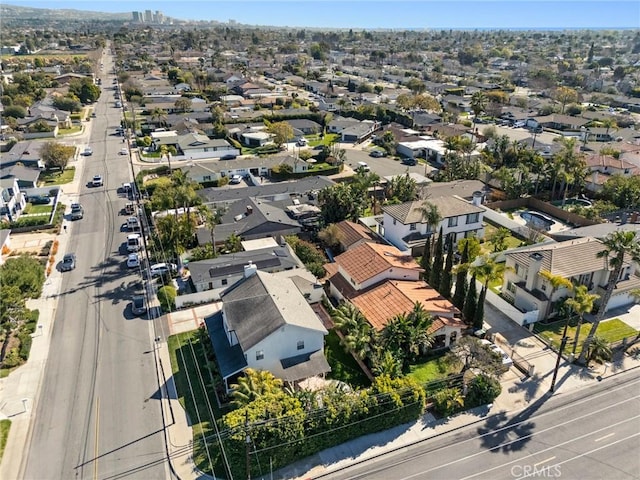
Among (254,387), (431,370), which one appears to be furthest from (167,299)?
(431,370)

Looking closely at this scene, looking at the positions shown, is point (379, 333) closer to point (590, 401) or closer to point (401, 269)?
point (401, 269)

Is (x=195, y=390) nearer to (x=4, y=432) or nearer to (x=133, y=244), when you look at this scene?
(x=4, y=432)

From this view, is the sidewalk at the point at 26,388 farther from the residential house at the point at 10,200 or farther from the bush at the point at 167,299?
the residential house at the point at 10,200

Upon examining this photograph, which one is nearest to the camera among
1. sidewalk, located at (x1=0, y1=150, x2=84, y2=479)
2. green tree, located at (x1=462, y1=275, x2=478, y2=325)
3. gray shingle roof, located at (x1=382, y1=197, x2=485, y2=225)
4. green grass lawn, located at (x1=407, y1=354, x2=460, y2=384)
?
sidewalk, located at (x1=0, y1=150, x2=84, y2=479)

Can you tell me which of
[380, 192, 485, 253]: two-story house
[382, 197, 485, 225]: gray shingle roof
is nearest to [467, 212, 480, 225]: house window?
[380, 192, 485, 253]: two-story house

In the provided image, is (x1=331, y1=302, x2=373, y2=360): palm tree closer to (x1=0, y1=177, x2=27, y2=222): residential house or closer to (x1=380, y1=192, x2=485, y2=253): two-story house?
(x1=380, y1=192, x2=485, y2=253): two-story house
